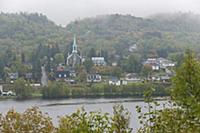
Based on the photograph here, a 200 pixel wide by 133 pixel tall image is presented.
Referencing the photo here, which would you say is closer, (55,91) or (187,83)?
(187,83)

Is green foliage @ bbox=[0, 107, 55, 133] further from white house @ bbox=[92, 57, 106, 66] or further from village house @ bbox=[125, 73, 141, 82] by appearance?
white house @ bbox=[92, 57, 106, 66]

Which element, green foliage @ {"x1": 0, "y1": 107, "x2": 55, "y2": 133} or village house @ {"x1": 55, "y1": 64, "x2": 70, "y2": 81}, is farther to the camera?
village house @ {"x1": 55, "y1": 64, "x2": 70, "y2": 81}

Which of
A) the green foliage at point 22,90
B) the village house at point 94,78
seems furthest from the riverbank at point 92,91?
the village house at point 94,78

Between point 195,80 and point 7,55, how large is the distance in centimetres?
4386

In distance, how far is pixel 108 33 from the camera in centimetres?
7200

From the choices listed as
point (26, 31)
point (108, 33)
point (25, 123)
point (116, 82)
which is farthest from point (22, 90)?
point (108, 33)

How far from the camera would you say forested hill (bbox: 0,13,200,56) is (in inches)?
2320

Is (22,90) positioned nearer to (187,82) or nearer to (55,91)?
(55,91)

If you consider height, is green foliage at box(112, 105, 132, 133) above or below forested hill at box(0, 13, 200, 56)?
below

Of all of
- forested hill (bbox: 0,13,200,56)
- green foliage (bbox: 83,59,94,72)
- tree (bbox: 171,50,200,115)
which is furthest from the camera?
forested hill (bbox: 0,13,200,56)

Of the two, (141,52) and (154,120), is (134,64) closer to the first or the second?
(141,52)

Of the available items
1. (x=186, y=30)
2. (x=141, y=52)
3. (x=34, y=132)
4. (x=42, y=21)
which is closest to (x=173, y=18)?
(x=186, y=30)

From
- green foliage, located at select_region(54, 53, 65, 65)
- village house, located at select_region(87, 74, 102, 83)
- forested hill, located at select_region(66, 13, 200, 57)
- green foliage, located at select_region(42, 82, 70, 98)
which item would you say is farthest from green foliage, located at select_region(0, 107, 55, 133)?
forested hill, located at select_region(66, 13, 200, 57)

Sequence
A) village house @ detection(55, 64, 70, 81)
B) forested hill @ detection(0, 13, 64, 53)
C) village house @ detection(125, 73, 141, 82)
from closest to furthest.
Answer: village house @ detection(125, 73, 141, 82) → village house @ detection(55, 64, 70, 81) → forested hill @ detection(0, 13, 64, 53)
